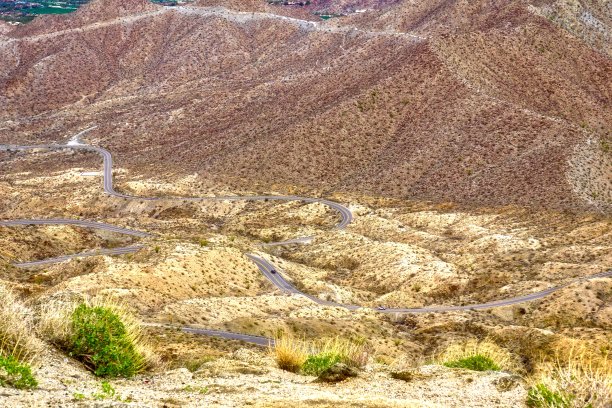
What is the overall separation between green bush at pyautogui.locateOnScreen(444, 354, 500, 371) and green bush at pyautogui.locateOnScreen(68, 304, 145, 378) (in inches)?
437

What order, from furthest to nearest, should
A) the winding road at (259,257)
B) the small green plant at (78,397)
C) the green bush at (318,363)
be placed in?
1. the winding road at (259,257)
2. the green bush at (318,363)
3. the small green plant at (78,397)

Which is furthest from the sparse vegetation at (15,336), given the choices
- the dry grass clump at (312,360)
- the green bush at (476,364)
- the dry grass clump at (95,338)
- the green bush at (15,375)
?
the green bush at (476,364)

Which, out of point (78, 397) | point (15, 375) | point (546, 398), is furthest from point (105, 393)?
point (546, 398)

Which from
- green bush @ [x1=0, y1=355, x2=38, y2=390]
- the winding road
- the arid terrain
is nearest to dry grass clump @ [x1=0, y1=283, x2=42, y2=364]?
the arid terrain

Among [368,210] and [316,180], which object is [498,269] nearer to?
[368,210]

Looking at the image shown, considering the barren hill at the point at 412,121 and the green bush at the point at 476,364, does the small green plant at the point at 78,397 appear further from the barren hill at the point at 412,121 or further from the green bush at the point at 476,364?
the barren hill at the point at 412,121

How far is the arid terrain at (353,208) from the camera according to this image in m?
22.2

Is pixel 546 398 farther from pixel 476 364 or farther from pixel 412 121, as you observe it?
pixel 412 121

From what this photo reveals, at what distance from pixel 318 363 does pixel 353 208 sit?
287 ft

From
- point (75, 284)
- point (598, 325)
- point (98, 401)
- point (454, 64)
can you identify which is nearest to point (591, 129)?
point (454, 64)

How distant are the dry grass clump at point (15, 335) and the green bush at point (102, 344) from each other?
153 cm

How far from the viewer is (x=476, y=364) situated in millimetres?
23703

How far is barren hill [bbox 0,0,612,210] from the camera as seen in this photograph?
114625 mm

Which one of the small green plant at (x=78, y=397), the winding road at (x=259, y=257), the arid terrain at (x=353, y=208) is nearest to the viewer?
the small green plant at (x=78, y=397)
